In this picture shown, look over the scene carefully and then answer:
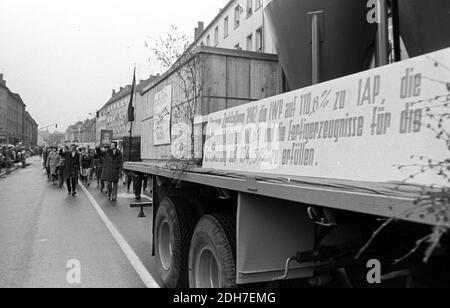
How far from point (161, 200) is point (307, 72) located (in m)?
2.49

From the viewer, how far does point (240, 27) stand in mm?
33969

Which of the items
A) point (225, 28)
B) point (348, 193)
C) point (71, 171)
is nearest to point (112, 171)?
point (71, 171)

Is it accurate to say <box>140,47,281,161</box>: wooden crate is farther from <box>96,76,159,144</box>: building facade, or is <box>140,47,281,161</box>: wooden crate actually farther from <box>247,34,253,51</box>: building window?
<box>96,76,159,144</box>: building facade

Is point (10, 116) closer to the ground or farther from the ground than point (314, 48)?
farther from the ground

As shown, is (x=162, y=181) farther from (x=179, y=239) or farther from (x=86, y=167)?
(x=86, y=167)

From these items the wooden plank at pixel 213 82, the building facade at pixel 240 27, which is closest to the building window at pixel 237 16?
the building facade at pixel 240 27

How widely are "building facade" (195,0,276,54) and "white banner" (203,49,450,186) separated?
23.0 meters

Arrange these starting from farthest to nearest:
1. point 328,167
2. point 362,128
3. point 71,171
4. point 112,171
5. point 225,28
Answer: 1. point 225,28
2. point 71,171
3. point 112,171
4. point 328,167
5. point 362,128

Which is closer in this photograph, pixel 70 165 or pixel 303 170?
pixel 303 170

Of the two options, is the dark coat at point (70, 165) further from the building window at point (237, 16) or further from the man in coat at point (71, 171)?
the building window at point (237, 16)

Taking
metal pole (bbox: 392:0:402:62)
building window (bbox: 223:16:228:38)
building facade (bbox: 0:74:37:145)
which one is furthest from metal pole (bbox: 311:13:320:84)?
building facade (bbox: 0:74:37:145)

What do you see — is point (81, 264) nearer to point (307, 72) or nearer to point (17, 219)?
point (307, 72)

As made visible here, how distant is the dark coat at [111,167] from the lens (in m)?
13.2

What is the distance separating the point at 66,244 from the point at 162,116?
2822 millimetres
